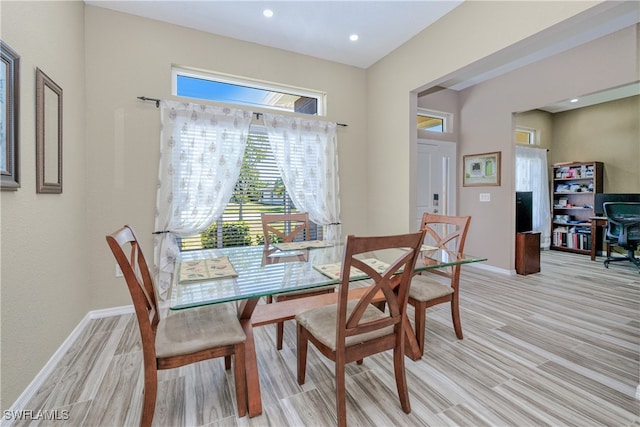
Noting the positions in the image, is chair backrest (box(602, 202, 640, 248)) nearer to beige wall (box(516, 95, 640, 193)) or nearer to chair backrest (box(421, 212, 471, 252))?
beige wall (box(516, 95, 640, 193))

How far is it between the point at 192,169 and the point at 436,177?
3601 millimetres

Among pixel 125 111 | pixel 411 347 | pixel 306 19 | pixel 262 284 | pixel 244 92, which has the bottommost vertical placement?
pixel 411 347

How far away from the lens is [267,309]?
2078 mm

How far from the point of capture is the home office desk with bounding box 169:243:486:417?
139 centimetres

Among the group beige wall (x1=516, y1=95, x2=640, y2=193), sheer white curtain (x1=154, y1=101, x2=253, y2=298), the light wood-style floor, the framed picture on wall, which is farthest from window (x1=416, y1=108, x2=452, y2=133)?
the light wood-style floor

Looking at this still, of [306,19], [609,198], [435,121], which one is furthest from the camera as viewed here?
[609,198]

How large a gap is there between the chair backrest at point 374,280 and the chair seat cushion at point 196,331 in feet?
1.82

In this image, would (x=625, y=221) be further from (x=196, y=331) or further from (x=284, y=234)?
(x=196, y=331)

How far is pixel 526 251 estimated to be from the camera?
4020 millimetres

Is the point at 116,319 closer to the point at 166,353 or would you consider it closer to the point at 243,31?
the point at 166,353

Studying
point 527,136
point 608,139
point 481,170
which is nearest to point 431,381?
point 481,170

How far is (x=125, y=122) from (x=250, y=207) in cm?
149

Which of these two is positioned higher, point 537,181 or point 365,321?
point 537,181

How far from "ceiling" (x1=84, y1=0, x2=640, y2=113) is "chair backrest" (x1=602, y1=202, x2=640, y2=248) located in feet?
8.78
